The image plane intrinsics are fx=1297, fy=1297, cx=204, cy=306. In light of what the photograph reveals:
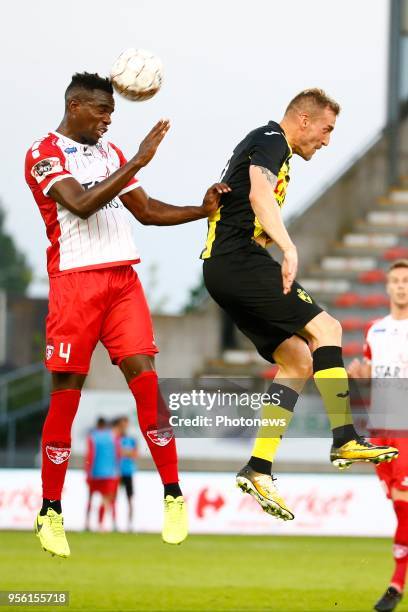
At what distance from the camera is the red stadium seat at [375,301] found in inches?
966

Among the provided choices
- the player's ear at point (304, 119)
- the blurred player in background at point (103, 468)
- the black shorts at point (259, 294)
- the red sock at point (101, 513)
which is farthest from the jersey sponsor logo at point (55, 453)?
the red sock at point (101, 513)

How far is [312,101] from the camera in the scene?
24.5 feet

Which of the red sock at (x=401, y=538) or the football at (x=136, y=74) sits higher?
the football at (x=136, y=74)

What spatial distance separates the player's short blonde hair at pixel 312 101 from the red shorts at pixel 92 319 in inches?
54.9

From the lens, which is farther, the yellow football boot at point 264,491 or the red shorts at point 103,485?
the red shorts at point 103,485

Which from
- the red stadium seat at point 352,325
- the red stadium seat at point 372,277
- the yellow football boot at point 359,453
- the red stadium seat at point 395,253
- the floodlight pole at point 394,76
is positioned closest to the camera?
the yellow football boot at point 359,453

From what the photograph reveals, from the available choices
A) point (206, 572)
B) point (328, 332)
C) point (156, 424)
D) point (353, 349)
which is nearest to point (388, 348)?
point (328, 332)

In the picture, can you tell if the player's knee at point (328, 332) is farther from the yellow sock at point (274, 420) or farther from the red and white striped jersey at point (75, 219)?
the red and white striped jersey at point (75, 219)

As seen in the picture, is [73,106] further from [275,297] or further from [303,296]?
[303,296]

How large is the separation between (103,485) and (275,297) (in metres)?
12.0

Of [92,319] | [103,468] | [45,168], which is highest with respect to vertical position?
[45,168]

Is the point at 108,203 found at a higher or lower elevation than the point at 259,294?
higher

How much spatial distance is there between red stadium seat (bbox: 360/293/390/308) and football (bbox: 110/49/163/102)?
17264 millimetres

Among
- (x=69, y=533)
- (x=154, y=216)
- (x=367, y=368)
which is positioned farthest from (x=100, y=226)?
(x=69, y=533)
